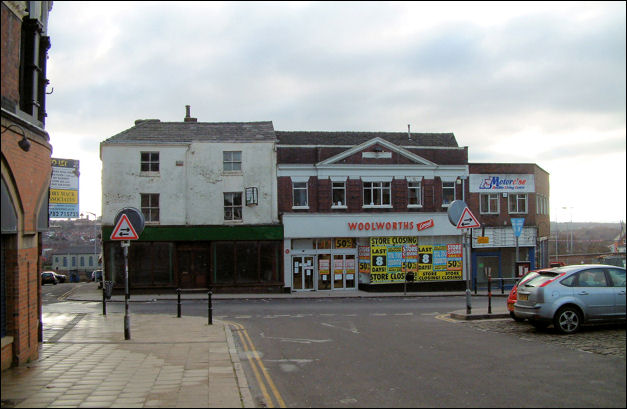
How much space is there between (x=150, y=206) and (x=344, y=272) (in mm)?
12191

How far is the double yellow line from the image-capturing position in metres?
7.96

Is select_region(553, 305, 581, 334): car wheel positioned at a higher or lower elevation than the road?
higher

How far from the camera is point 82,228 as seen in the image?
5194 cm

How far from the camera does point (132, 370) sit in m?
9.59

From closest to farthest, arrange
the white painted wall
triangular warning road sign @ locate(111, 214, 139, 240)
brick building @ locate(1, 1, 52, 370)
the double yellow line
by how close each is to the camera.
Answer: the double yellow line
brick building @ locate(1, 1, 52, 370)
triangular warning road sign @ locate(111, 214, 139, 240)
the white painted wall

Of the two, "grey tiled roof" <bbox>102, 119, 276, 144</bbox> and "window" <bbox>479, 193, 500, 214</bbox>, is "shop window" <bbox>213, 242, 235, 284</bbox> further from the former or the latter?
"window" <bbox>479, 193, 500, 214</bbox>

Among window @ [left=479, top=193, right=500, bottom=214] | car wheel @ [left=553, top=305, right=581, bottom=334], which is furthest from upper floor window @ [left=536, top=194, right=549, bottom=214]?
car wheel @ [left=553, top=305, right=581, bottom=334]

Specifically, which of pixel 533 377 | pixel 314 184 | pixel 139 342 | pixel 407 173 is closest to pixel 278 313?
pixel 139 342

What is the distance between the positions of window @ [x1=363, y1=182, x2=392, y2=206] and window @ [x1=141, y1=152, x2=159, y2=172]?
12.6 m

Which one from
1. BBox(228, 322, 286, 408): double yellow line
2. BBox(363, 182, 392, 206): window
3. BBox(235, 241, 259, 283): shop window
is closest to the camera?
BBox(228, 322, 286, 408): double yellow line

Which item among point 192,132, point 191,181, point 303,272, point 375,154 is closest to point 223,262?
point 303,272

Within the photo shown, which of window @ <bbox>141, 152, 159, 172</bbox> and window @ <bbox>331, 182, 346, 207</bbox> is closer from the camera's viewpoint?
window @ <bbox>141, 152, 159, 172</bbox>

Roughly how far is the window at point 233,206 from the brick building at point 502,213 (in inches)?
572

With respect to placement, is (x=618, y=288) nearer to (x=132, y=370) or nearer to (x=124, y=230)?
(x=132, y=370)
